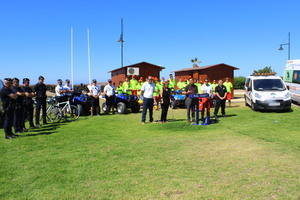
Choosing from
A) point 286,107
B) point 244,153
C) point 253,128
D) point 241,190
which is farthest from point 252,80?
point 241,190

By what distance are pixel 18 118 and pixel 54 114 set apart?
113 inches

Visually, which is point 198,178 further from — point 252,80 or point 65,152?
point 252,80

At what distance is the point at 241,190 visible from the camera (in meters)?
4.33

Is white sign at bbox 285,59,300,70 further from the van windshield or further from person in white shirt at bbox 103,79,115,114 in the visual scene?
person in white shirt at bbox 103,79,115,114

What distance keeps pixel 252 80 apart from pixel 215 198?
1282 cm

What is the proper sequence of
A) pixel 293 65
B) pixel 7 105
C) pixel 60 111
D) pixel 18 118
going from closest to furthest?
pixel 7 105
pixel 18 118
pixel 60 111
pixel 293 65

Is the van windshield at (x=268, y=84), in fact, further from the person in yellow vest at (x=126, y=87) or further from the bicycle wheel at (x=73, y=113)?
the bicycle wheel at (x=73, y=113)

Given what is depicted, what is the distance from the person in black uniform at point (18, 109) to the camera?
31.5 ft

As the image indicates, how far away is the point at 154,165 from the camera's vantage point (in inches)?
225

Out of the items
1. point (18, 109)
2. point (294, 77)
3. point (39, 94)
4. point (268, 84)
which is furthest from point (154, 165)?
point (294, 77)

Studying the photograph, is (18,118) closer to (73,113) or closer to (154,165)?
(73,113)

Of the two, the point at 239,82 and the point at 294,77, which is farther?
the point at 239,82

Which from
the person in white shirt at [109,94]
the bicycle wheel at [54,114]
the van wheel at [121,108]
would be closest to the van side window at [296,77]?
the van wheel at [121,108]

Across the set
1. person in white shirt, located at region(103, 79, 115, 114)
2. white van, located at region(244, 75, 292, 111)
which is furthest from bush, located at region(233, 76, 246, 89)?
person in white shirt, located at region(103, 79, 115, 114)
